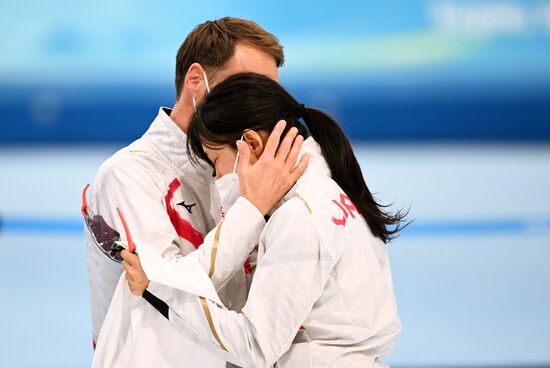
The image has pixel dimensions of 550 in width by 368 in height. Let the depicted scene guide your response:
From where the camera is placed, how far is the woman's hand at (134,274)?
2102mm

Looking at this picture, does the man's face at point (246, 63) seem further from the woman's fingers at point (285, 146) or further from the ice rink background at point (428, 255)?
the ice rink background at point (428, 255)

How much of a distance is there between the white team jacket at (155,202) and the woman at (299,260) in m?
0.21

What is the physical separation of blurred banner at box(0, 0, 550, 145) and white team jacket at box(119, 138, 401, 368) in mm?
7770

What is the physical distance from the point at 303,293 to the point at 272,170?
326mm

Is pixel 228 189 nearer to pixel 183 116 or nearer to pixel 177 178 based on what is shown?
pixel 177 178

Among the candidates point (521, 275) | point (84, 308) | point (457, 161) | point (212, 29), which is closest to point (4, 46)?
point (457, 161)

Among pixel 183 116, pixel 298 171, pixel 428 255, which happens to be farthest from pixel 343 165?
pixel 428 255

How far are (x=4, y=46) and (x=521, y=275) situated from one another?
684 centimetres

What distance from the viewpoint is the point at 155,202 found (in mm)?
2430

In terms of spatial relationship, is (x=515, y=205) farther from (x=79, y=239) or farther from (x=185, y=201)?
(x=185, y=201)

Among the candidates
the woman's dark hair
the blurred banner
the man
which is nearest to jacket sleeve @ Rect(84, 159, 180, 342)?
the man

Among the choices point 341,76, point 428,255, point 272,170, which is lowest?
point 428,255

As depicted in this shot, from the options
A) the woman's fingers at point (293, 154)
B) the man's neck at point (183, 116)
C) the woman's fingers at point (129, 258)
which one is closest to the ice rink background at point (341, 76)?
the man's neck at point (183, 116)

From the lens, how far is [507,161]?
9.32m
